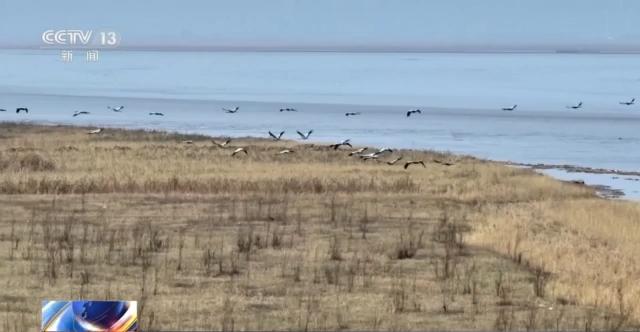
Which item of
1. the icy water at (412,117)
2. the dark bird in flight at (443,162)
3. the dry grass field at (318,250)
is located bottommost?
the dry grass field at (318,250)

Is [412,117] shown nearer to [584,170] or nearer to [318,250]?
[584,170]

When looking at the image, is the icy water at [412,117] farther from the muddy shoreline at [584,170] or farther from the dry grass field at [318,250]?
the dry grass field at [318,250]

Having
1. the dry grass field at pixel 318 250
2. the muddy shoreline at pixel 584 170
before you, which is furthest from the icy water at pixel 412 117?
the dry grass field at pixel 318 250

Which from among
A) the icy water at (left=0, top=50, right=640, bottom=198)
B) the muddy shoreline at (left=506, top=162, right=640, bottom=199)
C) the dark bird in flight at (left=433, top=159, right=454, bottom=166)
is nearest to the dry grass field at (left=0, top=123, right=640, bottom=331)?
the dark bird in flight at (left=433, top=159, right=454, bottom=166)

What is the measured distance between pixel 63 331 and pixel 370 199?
25.6 m

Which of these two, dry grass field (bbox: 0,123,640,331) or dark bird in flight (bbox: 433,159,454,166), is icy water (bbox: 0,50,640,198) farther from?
dry grass field (bbox: 0,123,640,331)

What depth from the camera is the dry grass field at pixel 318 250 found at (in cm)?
1825

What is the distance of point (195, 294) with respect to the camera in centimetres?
1930

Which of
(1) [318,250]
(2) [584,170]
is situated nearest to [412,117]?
(2) [584,170]

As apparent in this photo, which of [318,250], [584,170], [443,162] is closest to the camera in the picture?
[318,250]

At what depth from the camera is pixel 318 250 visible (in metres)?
24.2

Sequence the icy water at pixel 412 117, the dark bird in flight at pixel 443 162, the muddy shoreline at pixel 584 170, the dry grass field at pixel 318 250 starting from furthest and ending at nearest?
the icy water at pixel 412 117 → the muddy shoreline at pixel 584 170 → the dark bird in flight at pixel 443 162 → the dry grass field at pixel 318 250

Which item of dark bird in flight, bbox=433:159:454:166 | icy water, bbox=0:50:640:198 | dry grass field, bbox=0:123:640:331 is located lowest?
dry grass field, bbox=0:123:640:331

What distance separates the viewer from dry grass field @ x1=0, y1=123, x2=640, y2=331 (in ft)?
59.9
